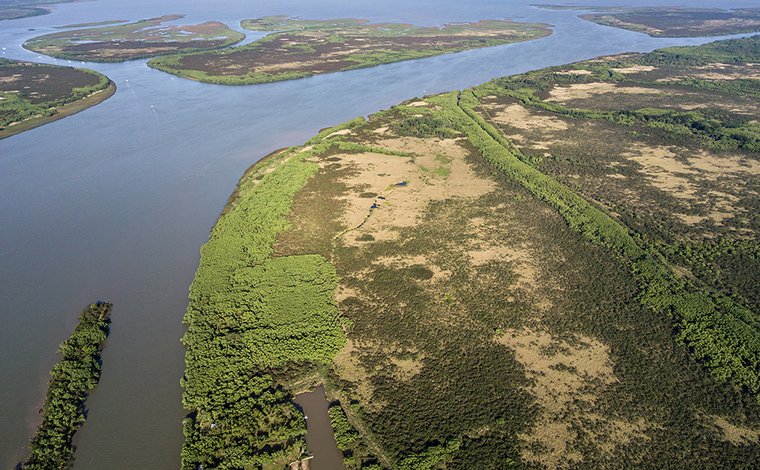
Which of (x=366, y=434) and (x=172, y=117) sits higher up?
(x=172, y=117)

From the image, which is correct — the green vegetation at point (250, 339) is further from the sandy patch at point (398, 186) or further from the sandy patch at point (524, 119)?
the sandy patch at point (524, 119)

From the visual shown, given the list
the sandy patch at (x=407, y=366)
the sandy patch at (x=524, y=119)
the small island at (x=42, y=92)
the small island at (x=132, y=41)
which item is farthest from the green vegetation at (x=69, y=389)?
the small island at (x=132, y=41)

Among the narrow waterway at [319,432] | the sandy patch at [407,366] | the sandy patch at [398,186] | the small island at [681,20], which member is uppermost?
the small island at [681,20]

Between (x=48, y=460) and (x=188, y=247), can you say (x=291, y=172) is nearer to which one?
(x=188, y=247)

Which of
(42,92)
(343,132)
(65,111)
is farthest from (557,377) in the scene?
(42,92)

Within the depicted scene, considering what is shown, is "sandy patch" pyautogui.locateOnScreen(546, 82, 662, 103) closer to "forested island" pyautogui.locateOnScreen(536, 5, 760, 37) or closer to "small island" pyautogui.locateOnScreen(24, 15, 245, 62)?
"forested island" pyautogui.locateOnScreen(536, 5, 760, 37)

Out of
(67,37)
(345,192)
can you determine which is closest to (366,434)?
(345,192)
